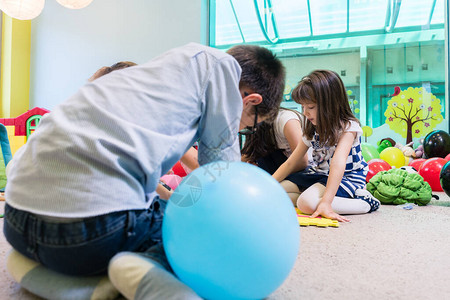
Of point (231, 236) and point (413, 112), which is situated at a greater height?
point (413, 112)

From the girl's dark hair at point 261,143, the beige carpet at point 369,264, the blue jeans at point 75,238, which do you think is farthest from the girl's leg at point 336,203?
the blue jeans at point 75,238

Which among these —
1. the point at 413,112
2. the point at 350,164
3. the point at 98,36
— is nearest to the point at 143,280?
the point at 350,164

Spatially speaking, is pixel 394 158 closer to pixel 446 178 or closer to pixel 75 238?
pixel 446 178

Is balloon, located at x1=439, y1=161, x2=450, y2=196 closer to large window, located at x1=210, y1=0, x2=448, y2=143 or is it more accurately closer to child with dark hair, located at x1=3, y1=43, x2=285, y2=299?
child with dark hair, located at x1=3, y1=43, x2=285, y2=299

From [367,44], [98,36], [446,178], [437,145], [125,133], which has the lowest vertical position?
[446,178]

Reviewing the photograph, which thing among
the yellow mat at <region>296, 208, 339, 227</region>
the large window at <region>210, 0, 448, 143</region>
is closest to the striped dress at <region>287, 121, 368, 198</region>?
the yellow mat at <region>296, 208, 339, 227</region>

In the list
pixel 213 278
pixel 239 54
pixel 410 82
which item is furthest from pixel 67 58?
pixel 213 278

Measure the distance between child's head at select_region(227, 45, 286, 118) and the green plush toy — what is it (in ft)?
4.71

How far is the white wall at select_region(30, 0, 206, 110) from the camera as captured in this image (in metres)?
4.72

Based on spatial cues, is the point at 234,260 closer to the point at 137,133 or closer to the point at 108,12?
the point at 137,133

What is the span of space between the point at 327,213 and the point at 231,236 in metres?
1.06

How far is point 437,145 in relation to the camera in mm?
3197

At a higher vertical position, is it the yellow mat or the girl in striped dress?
the girl in striped dress

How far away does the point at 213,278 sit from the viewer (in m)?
0.61
